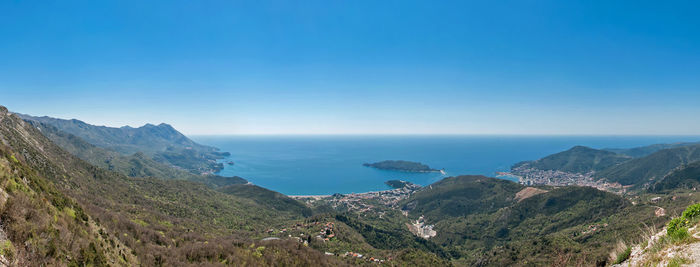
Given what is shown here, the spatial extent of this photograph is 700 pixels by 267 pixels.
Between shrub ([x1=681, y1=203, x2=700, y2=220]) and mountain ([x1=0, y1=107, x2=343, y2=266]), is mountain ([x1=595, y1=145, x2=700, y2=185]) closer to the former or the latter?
mountain ([x1=0, y1=107, x2=343, y2=266])

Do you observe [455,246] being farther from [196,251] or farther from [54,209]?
[54,209]

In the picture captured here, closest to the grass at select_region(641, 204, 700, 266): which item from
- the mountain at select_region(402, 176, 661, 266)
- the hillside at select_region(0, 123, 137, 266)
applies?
the hillside at select_region(0, 123, 137, 266)

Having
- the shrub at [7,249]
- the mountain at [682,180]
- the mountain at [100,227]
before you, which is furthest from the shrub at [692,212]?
the mountain at [682,180]

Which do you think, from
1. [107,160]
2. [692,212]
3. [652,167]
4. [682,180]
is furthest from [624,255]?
[652,167]

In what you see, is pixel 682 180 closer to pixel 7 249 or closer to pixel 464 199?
pixel 464 199

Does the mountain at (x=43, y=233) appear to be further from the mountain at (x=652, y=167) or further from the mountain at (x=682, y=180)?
the mountain at (x=652, y=167)
